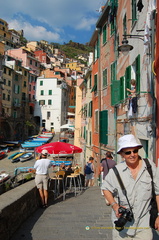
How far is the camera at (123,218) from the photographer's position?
2775 mm

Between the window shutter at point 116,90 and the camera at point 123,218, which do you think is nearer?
the camera at point 123,218

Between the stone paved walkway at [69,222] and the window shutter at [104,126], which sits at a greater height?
the window shutter at [104,126]

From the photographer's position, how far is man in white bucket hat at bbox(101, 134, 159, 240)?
114 inches

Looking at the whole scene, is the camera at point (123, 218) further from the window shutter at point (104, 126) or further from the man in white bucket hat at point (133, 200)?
the window shutter at point (104, 126)

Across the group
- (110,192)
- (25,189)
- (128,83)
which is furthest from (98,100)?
(110,192)

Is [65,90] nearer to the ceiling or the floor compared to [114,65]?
nearer to the ceiling

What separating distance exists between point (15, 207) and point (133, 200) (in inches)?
134

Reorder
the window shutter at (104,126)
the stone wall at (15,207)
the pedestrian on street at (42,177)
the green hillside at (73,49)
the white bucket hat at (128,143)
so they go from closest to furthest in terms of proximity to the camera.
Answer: the white bucket hat at (128,143) < the stone wall at (15,207) < the pedestrian on street at (42,177) < the window shutter at (104,126) < the green hillside at (73,49)

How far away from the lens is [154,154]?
7426 mm

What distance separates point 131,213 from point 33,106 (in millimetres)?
66059

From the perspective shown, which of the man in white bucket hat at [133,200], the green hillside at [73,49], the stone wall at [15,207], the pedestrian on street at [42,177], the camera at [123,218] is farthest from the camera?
the green hillside at [73,49]

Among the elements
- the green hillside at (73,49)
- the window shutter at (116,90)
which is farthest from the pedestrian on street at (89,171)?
the green hillside at (73,49)

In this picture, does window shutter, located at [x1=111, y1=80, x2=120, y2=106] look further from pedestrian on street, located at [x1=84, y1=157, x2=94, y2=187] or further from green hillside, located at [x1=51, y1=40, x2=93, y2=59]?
green hillside, located at [x1=51, y1=40, x2=93, y2=59]

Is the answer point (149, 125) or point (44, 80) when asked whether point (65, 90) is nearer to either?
point (44, 80)
